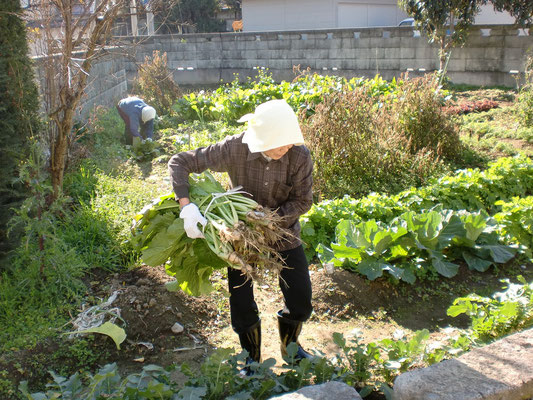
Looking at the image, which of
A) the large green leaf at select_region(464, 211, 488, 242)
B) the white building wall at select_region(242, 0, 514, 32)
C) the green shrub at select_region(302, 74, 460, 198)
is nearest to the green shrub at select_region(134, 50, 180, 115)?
the green shrub at select_region(302, 74, 460, 198)

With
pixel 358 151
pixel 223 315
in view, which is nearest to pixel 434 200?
pixel 358 151

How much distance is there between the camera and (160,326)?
3797 mm

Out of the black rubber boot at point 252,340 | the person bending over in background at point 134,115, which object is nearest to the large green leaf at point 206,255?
the black rubber boot at point 252,340

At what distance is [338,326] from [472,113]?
7.83 metres

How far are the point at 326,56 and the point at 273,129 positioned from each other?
14.2 m

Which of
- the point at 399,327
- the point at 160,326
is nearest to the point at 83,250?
the point at 160,326

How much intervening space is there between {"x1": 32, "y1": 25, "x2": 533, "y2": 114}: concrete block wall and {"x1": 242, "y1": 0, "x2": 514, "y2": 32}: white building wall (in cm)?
784

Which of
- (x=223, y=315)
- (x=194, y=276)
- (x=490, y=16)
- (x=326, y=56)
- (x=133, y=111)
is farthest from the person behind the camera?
(x=490, y=16)

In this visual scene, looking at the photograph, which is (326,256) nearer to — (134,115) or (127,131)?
(134,115)

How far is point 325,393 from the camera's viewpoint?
7.69 ft

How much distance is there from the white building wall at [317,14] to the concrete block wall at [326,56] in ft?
25.7

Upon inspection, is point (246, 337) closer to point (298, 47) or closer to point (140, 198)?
point (140, 198)

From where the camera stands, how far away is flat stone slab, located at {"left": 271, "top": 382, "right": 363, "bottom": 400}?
231 cm

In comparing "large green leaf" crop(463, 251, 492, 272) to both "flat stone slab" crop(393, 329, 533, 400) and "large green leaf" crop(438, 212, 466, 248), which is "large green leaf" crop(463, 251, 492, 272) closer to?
"large green leaf" crop(438, 212, 466, 248)
